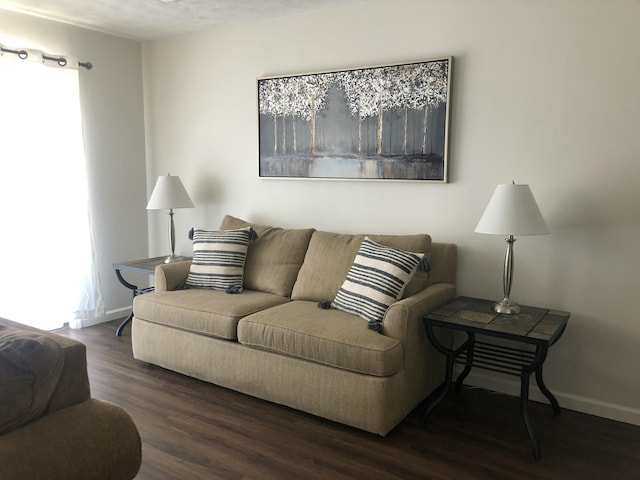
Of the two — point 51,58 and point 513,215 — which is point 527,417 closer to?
point 513,215

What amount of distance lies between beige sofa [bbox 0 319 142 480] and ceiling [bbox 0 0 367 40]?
2.60 m

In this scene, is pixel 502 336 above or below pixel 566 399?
above

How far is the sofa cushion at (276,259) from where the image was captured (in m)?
3.38

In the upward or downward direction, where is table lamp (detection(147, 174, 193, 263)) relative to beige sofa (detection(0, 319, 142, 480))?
upward

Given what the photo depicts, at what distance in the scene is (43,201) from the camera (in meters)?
3.78

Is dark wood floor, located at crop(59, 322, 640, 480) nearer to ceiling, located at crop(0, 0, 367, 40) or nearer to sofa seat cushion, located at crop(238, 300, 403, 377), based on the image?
sofa seat cushion, located at crop(238, 300, 403, 377)

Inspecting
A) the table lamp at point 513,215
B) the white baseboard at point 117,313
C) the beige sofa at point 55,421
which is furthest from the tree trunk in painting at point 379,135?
the white baseboard at point 117,313

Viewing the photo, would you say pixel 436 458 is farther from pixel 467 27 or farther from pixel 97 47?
pixel 97 47

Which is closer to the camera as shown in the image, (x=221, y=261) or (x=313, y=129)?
(x=221, y=261)

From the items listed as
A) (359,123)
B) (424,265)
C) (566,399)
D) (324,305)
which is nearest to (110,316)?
(324,305)

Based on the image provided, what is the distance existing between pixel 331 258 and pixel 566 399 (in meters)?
1.56

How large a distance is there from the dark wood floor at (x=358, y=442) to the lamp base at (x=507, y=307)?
22.3 inches

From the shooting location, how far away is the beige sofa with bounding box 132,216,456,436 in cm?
246

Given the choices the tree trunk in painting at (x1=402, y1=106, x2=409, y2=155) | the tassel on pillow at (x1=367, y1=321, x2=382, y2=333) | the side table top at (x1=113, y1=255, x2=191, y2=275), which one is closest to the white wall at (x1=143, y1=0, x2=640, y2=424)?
the tree trunk in painting at (x1=402, y1=106, x2=409, y2=155)
